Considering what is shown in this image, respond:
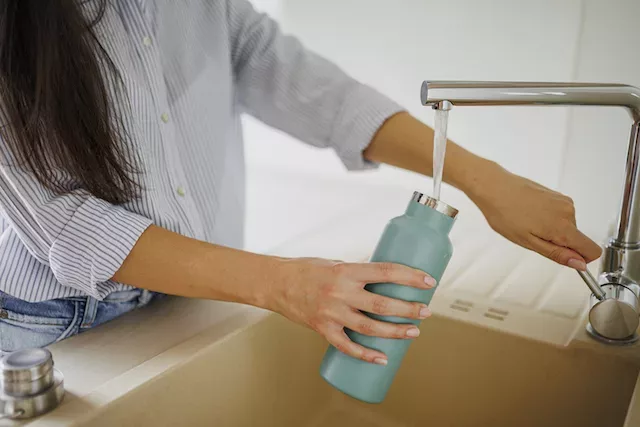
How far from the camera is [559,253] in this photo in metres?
0.62

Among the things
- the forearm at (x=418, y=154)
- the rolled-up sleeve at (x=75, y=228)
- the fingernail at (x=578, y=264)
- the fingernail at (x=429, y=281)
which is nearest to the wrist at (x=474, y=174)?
the forearm at (x=418, y=154)

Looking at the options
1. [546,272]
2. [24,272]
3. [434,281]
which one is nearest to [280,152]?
[546,272]

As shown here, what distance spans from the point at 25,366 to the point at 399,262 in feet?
1.03

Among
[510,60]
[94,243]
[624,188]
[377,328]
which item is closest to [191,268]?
[94,243]

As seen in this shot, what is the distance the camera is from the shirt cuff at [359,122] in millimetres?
785

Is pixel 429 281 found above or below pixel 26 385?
above

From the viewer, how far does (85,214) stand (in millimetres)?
574

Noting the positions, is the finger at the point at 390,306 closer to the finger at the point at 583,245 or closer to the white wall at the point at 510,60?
the finger at the point at 583,245

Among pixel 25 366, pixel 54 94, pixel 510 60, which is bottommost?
pixel 25 366

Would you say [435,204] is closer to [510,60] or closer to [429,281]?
[429,281]

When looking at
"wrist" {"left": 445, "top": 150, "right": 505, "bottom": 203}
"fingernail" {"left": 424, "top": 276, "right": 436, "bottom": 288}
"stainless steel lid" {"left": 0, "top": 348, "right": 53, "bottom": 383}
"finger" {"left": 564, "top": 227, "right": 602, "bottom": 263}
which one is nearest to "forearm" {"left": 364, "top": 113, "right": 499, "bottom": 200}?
"wrist" {"left": 445, "top": 150, "right": 505, "bottom": 203}

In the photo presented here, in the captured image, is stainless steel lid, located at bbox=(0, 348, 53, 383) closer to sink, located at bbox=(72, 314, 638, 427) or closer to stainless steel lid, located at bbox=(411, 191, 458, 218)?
sink, located at bbox=(72, 314, 638, 427)

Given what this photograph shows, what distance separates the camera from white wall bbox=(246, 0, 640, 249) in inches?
36.8

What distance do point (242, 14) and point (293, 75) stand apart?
0.35 feet
